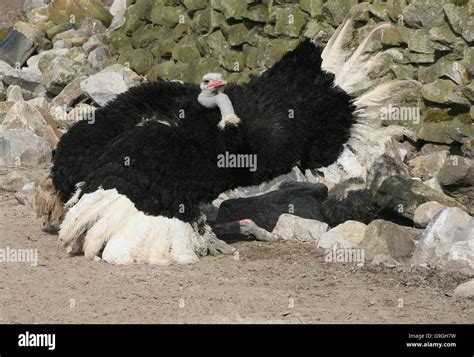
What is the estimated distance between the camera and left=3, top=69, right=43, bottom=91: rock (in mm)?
20422

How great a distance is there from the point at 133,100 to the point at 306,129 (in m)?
1.77

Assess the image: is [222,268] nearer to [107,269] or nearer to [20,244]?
[107,269]

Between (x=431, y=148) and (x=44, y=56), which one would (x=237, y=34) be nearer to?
(x=431, y=148)

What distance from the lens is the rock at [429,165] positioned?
45.9ft

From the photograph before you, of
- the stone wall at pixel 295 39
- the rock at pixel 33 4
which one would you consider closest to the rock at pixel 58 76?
the stone wall at pixel 295 39

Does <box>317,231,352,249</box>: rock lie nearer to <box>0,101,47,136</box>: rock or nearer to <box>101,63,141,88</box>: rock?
<box>0,101,47,136</box>: rock

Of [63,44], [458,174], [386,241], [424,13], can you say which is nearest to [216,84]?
[386,241]

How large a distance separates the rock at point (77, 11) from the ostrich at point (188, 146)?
11.2 m

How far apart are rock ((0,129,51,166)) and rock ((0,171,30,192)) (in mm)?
1131

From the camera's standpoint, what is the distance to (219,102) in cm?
1123

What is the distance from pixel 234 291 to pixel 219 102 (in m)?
2.21

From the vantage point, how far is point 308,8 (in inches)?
642

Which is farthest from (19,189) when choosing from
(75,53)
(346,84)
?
(75,53)

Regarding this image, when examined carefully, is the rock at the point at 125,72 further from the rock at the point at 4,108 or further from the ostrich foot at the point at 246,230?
the ostrich foot at the point at 246,230
